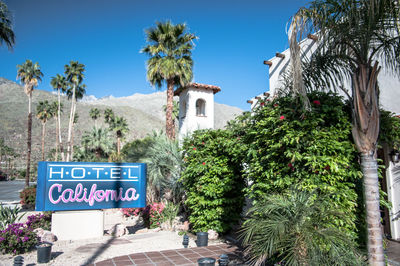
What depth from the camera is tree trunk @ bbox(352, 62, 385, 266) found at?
402 centimetres

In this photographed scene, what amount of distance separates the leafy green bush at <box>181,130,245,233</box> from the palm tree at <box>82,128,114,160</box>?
27.9m

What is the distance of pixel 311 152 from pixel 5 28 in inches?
469

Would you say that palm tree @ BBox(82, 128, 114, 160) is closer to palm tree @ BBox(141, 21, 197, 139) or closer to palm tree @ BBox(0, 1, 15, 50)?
palm tree @ BBox(141, 21, 197, 139)

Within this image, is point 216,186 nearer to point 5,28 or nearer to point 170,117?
point 170,117

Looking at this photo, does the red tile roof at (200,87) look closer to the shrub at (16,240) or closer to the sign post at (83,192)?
the sign post at (83,192)

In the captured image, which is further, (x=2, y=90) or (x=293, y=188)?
(x=2, y=90)

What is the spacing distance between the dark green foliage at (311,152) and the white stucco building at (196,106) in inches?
471

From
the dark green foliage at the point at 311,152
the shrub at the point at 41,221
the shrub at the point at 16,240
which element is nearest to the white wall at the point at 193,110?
the shrub at the point at 41,221

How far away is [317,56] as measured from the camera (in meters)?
5.42

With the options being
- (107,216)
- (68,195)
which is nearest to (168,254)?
(68,195)

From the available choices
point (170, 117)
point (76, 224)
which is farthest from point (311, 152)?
point (170, 117)

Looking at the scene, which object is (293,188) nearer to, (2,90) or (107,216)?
(107,216)

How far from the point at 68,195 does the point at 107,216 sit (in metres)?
7.52

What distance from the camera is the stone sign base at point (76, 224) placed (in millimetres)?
8445
